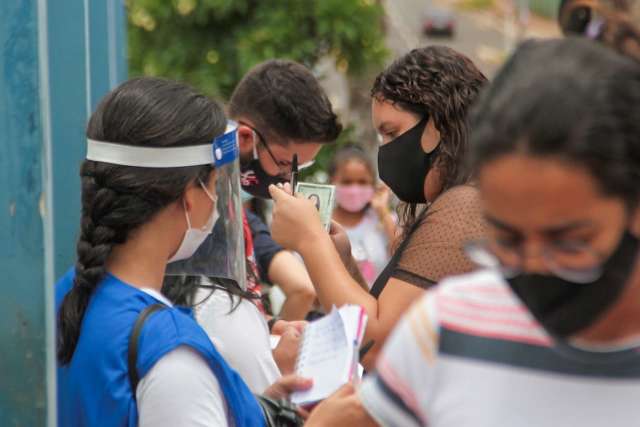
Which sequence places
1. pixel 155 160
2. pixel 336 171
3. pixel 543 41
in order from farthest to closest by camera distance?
pixel 336 171 → pixel 155 160 → pixel 543 41

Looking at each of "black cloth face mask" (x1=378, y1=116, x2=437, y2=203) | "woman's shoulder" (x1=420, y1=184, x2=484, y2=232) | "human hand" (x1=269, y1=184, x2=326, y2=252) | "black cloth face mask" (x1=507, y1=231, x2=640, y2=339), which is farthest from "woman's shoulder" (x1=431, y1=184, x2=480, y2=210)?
"black cloth face mask" (x1=507, y1=231, x2=640, y2=339)

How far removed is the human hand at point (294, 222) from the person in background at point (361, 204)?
12.1ft

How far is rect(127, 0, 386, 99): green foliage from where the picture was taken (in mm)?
7918

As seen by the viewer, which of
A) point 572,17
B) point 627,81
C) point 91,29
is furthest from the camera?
point 91,29

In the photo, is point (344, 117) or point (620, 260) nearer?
point (620, 260)

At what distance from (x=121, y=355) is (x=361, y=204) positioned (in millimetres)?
5034

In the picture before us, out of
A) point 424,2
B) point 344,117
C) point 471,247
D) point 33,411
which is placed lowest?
point 424,2

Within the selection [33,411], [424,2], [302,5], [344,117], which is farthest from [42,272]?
[424,2]

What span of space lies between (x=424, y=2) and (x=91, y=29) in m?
39.1

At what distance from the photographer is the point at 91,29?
15.1 ft

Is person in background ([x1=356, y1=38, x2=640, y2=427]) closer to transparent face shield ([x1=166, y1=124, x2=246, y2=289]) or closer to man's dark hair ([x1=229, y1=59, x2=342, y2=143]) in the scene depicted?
transparent face shield ([x1=166, y1=124, x2=246, y2=289])

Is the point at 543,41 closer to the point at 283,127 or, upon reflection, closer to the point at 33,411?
the point at 33,411

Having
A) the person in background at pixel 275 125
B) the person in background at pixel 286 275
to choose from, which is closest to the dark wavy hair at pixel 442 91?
the person in background at pixel 275 125

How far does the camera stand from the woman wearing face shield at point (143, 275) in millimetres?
2461
